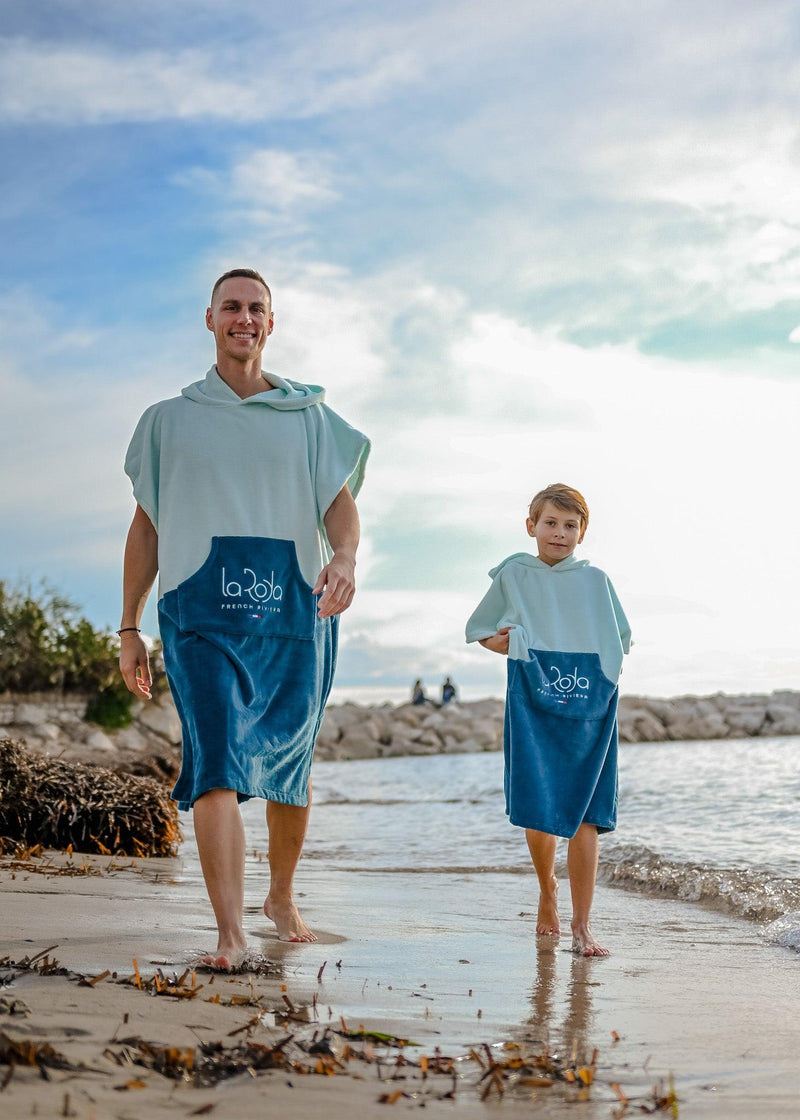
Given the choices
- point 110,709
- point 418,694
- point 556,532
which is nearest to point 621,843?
point 556,532

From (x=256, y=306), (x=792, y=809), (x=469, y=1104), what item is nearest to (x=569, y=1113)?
(x=469, y=1104)

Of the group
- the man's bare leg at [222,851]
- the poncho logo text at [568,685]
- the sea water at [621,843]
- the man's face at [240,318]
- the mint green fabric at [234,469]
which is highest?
the man's face at [240,318]

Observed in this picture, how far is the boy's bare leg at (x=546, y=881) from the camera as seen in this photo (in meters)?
4.48

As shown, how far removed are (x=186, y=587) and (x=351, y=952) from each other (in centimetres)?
129

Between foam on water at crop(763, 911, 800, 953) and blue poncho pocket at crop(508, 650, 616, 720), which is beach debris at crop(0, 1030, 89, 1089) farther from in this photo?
foam on water at crop(763, 911, 800, 953)

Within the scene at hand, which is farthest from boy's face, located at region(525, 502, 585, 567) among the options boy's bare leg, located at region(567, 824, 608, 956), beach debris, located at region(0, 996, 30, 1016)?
beach debris, located at region(0, 996, 30, 1016)

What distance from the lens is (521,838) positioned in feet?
29.5

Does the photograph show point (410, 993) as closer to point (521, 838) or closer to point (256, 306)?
point (256, 306)

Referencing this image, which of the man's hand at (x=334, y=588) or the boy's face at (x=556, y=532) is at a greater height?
the boy's face at (x=556, y=532)

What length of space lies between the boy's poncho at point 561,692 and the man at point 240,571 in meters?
1.12

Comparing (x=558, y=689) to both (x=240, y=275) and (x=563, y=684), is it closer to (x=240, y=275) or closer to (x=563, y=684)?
(x=563, y=684)

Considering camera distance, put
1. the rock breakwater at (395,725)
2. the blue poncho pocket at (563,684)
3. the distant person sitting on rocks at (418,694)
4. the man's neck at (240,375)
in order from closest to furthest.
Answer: the man's neck at (240,375)
the blue poncho pocket at (563,684)
the rock breakwater at (395,725)
the distant person sitting on rocks at (418,694)

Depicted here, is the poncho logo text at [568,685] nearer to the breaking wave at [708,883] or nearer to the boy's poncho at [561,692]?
the boy's poncho at [561,692]

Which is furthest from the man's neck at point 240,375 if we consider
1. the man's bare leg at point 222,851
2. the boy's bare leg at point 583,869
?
the boy's bare leg at point 583,869
